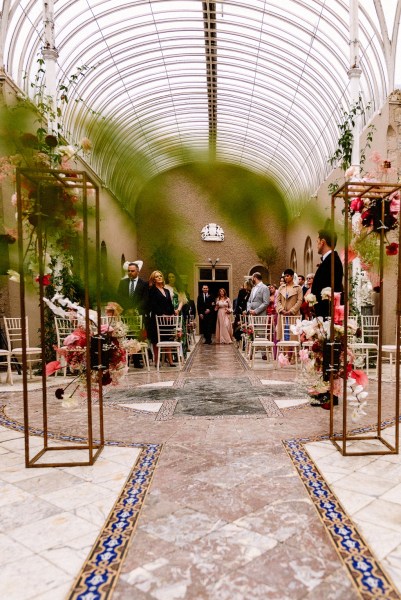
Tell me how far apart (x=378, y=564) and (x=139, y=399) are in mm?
3086

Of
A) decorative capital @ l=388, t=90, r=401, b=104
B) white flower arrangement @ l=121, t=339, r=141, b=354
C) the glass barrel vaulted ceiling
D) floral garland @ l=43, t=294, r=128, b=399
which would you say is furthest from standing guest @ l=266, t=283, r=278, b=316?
floral garland @ l=43, t=294, r=128, b=399

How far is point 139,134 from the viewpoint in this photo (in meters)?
0.36

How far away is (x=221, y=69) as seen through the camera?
17.6 inches

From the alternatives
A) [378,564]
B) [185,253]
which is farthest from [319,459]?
[185,253]

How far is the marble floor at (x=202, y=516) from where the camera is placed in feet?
4.66

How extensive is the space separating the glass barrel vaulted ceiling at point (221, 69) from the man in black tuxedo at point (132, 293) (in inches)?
3.6

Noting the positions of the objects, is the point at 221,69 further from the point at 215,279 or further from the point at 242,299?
the point at 242,299

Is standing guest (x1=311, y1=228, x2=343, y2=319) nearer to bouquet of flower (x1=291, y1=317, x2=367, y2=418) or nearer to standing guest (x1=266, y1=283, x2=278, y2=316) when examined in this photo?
bouquet of flower (x1=291, y1=317, x2=367, y2=418)

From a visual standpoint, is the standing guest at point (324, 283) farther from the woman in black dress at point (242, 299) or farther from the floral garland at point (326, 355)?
the woman in black dress at point (242, 299)

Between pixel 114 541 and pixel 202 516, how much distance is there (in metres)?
0.39

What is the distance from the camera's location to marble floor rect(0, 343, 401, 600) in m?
1.42

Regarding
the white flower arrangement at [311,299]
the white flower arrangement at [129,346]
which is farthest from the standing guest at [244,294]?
the white flower arrangement at [129,346]

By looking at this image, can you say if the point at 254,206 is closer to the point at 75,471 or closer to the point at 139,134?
the point at 139,134

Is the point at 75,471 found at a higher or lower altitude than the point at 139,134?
lower
